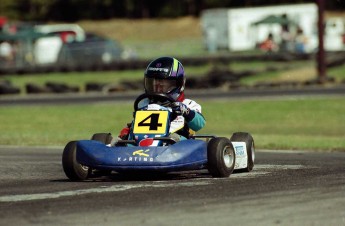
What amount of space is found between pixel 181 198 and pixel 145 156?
1519 millimetres

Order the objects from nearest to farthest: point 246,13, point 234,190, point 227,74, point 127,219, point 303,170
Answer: point 127,219, point 234,190, point 303,170, point 227,74, point 246,13

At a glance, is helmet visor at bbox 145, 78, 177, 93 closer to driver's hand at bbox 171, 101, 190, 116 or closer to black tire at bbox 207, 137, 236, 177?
driver's hand at bbox 171, 101, 190, 116

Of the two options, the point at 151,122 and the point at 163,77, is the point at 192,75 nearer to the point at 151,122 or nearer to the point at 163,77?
the point at 163,77

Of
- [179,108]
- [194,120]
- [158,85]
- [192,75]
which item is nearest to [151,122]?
[179,108]

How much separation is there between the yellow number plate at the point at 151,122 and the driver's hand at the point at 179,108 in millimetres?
189

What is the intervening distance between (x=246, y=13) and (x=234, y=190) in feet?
159

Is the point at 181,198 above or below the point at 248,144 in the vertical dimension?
above

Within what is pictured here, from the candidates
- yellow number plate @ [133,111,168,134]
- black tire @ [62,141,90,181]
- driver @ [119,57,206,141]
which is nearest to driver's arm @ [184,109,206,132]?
driver @ [119,57,206,141]

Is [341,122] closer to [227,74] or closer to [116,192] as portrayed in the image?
[227,74]

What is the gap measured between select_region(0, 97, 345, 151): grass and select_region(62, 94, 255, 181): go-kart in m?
6.46

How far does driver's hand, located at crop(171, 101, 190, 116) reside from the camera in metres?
9.78

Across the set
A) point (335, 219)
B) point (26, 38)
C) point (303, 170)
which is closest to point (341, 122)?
point (303, 170)

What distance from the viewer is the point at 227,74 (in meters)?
33.2

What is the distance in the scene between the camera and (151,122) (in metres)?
9.62
